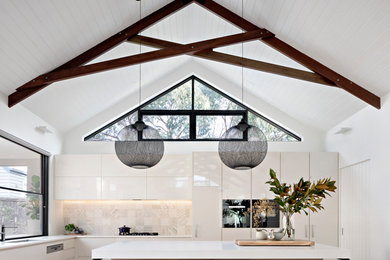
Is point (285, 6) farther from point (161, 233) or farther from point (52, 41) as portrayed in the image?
point (161, 233)

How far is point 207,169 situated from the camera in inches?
324

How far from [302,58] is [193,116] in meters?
2.86

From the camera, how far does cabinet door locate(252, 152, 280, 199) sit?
8.18 m

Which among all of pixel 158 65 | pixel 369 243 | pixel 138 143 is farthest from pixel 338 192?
pixel 138 143

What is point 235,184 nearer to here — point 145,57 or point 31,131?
point 145,57

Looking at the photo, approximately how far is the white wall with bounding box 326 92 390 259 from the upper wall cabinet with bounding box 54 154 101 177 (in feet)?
13.8

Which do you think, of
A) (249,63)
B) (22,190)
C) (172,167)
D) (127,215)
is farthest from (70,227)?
(249,63)

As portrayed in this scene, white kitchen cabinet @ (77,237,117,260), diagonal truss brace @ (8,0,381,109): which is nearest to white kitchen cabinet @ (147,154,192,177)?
white kitchen cabinet @ (77,237,117,260)

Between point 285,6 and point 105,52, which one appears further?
point 105,52

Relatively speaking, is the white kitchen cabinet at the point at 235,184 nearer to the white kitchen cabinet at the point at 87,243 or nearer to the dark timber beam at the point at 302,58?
the white kitchen cabinet at the point at 87,243

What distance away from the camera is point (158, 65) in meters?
8.29

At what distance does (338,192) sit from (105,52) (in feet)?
14.1

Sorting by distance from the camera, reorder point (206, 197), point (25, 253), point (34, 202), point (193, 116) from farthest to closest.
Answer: point (193, 116)
point (206, 197)
point (34, 202)
point (25, 253)

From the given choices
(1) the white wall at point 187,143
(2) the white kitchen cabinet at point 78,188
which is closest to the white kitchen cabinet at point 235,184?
(1) the white wall at point 187,143
